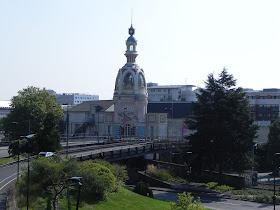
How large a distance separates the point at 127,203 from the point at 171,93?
397 ft

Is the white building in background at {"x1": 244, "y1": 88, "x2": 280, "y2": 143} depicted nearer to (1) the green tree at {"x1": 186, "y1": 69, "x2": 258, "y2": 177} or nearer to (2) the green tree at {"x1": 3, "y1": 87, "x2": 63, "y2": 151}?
(2) the green tree at {"x1": 3, "y1": 87, "x2": 63, "y2": 151}

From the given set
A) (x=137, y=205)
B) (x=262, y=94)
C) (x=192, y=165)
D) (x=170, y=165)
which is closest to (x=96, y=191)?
(x=137, y=205)

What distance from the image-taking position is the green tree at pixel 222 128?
66.4 meters

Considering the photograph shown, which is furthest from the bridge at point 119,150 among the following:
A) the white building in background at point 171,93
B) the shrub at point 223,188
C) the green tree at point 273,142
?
the white building in background at point 171,93

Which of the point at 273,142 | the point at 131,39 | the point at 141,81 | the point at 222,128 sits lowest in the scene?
the point at 273,142

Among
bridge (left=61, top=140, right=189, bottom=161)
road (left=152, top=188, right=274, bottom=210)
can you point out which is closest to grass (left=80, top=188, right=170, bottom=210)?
road (left=152, top=188, right=274, bottom=210)

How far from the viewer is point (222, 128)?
66.6m

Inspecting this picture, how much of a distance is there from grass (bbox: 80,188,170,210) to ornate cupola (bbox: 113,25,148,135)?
50.8m

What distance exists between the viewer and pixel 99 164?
5234cm

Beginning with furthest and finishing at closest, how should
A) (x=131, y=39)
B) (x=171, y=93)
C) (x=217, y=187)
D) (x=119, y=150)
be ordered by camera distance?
(x=171, y=93) < (x=131, y=39) < (x=119, y=150) < (x=217, y=187)

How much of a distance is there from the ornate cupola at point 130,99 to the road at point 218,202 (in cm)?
4101

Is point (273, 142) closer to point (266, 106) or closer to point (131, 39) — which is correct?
point (131, 39)

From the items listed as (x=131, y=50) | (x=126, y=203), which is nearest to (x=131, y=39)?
(x=131, y=50)

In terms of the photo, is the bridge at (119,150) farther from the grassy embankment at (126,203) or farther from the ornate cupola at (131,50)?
the ornate cupola at (131,50)
